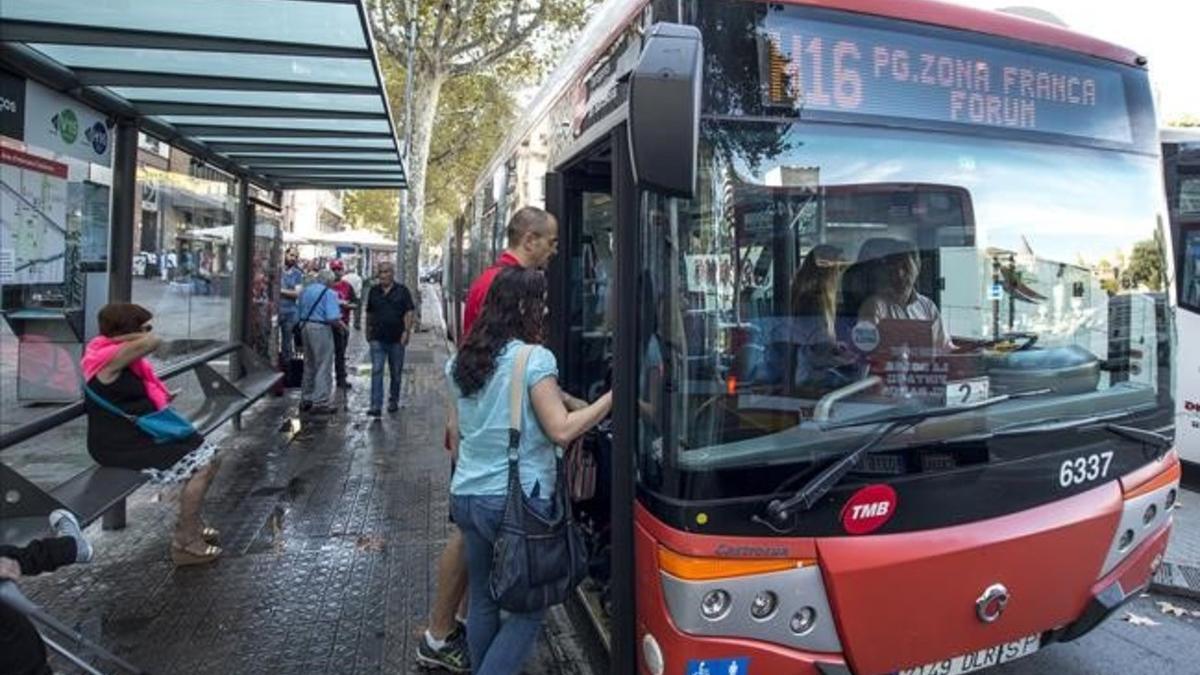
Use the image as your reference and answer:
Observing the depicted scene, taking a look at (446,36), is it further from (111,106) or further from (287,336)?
(111,106)

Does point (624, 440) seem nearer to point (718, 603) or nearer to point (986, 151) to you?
point (718, 603)

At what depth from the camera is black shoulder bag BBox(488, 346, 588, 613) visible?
2.83 meters

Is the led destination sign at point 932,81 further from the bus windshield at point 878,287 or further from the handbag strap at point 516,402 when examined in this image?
the handbag strap at point 516,402

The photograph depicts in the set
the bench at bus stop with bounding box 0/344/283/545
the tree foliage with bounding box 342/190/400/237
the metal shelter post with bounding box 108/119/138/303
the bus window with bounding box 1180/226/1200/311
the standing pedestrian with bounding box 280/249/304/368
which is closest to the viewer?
the bench at bus stop with bounding box 0/344/283/545

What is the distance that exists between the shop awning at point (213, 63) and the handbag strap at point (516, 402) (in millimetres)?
2330

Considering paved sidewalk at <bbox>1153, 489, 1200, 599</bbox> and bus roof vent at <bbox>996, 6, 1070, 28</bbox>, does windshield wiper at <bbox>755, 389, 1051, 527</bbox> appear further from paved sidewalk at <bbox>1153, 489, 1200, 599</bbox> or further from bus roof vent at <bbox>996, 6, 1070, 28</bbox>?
paved sidewalk at <bbox>1153, 489, 1200, 599</bbox>

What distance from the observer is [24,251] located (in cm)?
443

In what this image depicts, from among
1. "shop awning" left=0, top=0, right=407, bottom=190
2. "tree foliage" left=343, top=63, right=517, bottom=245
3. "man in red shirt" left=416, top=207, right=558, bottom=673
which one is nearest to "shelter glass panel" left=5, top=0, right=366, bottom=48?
"shop awning" left=0, top=0, right=407, bottom=190

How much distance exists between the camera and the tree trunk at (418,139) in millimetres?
19719

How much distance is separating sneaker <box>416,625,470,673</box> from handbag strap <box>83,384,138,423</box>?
6.58ft

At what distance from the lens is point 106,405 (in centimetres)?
442

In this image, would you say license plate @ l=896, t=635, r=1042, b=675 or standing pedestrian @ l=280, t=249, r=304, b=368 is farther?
standing pedestrian @ l=280, t=249, r=304, b=368

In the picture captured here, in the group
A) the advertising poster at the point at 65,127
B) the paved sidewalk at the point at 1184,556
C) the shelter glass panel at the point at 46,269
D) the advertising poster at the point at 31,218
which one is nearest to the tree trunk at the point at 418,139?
the advertising poster at the point at 65,127

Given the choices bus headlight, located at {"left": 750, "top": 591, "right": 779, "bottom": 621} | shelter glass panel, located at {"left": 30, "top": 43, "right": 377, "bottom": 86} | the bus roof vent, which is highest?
shelter glass panel, located at {"left": 30, "top": 43, "right": 377, "bottom": 86}
